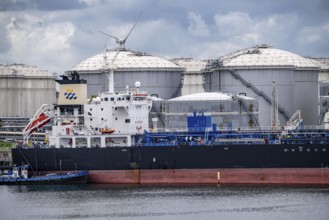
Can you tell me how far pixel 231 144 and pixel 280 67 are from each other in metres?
20.6

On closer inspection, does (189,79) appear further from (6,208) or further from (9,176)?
(6,208)

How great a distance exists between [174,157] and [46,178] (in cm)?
889

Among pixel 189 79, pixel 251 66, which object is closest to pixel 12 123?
pixel 189 79

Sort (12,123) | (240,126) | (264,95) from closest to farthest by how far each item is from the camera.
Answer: (240,126), (264,95), (12,123)

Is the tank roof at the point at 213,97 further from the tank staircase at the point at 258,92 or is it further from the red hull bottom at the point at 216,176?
the red hull bottom at the point at 216,176

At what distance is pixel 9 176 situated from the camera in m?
74.5

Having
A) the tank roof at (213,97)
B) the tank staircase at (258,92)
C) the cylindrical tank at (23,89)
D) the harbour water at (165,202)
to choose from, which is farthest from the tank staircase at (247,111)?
the cylindrical tank at (23,89)

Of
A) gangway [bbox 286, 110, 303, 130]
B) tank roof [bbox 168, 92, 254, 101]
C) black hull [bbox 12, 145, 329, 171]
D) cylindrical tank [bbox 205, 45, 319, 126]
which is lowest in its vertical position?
black hull [bbox 12, 145, 329, 171]

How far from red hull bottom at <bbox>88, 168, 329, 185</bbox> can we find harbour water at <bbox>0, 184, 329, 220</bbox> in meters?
2.12

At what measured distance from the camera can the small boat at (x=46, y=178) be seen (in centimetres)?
7300

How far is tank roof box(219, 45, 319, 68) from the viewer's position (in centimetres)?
9169

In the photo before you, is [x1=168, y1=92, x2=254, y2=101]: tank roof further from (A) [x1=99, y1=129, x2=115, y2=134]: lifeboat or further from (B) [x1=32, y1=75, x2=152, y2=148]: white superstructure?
(A) [x1=99, y1=129, x2=115, y2=134]: lifeboat

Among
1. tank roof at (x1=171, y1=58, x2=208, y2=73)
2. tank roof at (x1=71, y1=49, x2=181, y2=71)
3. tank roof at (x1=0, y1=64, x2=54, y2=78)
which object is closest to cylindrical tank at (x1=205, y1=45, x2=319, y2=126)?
tank roof at (x1=71, y1=49, x2=181, y2=71)

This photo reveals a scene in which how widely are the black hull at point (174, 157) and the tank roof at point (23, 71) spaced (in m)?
36.8
